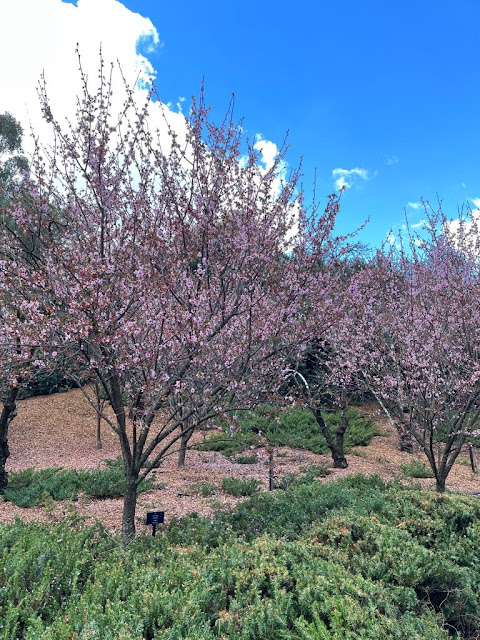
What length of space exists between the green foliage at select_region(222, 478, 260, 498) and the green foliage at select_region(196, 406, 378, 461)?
3236mm

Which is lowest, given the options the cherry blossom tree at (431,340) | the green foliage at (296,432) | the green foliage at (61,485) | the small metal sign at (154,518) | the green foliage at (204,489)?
the green foliage at (204,489)

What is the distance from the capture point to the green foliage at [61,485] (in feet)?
22.0

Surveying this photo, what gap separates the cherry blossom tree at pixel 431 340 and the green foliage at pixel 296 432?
5.42ft

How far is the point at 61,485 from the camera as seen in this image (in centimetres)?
718

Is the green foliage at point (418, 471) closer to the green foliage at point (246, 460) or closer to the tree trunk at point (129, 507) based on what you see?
the green foliage at point (246, 460)

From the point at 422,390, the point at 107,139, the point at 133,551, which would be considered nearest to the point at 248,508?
the point at 133,551

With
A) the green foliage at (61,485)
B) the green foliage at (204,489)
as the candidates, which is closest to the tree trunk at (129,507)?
the green foliage at (61,485)

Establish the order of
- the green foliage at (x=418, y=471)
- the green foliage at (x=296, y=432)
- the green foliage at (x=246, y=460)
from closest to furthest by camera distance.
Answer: the green foliage at (x=418, y=471) → the green foliage at (x=246, y=460) → the green foliage at (x=296, y=432)

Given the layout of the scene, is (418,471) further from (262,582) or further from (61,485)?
(262,582)

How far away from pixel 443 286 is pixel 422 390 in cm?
322

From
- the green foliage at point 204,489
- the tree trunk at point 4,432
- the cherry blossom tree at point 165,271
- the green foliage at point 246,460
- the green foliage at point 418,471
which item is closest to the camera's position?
the cherry blossom tree at point 165,271

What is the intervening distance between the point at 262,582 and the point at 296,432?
10.4m

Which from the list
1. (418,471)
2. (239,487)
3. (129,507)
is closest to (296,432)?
(418,471)

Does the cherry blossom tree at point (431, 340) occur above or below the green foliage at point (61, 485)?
above
